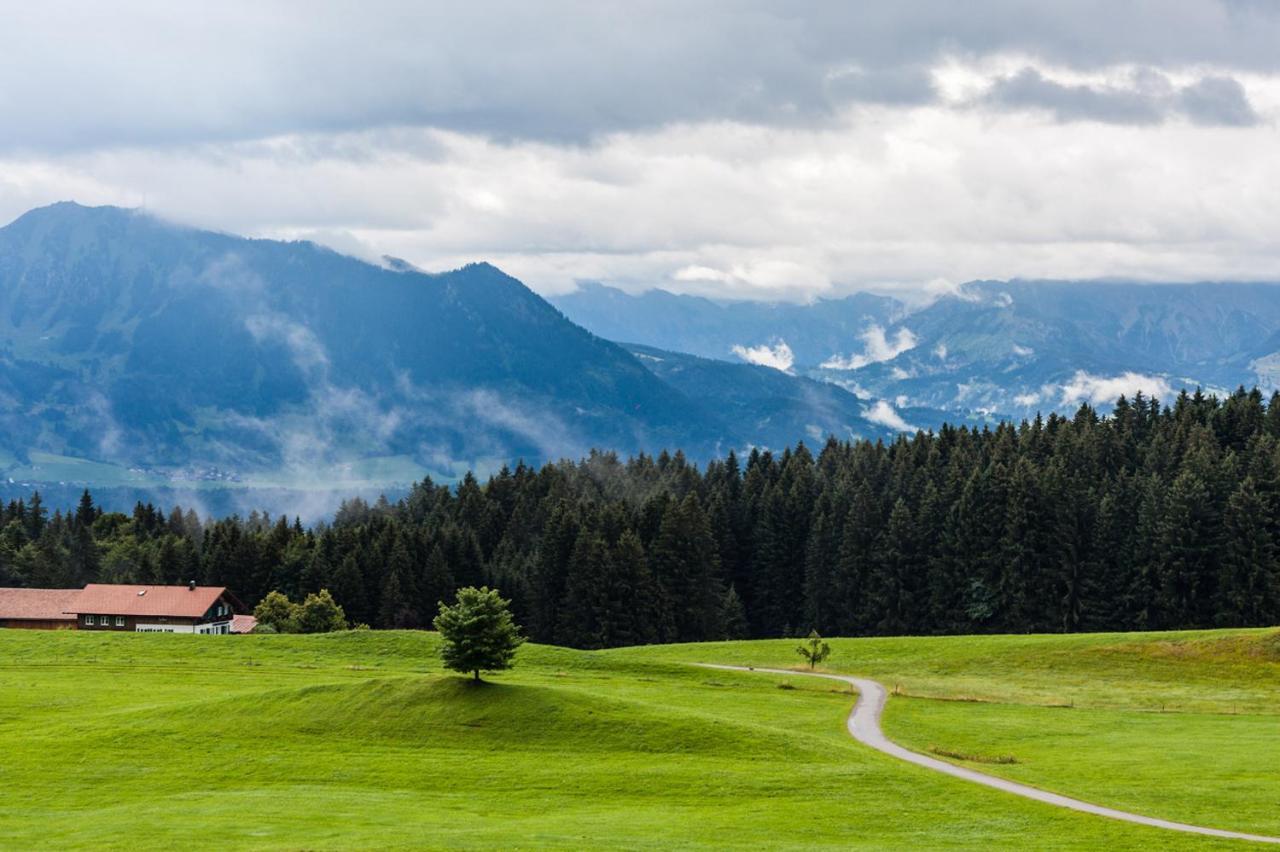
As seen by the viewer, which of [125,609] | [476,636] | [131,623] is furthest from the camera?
[125,609]

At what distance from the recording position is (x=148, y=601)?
486 ft

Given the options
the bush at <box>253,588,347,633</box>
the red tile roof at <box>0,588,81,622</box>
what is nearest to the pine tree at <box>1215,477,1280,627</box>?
the bush at <box>253,588,347,633</box>

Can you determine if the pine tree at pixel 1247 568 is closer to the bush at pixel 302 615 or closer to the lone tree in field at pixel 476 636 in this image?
the lone tree in field at pixel 476 636

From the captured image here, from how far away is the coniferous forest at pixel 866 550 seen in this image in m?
136

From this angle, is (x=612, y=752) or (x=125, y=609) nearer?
(x=612, y=752)

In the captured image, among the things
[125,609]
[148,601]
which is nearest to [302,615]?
[148,601]

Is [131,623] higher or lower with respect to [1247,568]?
lower

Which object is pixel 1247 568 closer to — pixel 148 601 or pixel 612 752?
pixel 612 752

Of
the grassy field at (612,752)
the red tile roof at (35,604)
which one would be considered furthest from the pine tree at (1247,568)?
the red tile roof at (35,604)

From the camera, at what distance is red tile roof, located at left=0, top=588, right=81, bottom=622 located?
484 ft

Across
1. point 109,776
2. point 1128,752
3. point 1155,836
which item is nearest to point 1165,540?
point 1128,752

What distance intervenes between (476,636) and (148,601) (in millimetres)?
85341

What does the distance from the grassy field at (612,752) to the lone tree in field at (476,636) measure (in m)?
1.50

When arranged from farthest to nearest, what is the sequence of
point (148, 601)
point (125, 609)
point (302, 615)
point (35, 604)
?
point (35, 604)
point (148, 601)
point (125, 609)
point (302, 615)
